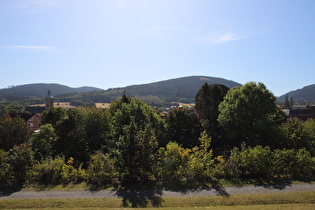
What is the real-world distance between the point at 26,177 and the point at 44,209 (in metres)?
5.72

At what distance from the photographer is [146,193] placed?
47.8ft

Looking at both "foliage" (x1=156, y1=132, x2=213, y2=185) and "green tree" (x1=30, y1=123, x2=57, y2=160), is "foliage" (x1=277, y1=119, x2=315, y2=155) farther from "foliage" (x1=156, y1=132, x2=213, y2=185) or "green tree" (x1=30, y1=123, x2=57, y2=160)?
"green tree" (x1=30, y1=123, x2=57, y2=160)

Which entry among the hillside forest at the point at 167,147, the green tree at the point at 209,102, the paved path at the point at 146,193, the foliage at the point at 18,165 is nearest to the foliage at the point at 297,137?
the hillside forest at the point at 167,147

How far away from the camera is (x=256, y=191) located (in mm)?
14281

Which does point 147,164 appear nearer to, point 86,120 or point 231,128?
point 86,120

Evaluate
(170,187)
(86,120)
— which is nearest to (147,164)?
(170,187)

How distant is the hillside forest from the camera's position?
1623 cm

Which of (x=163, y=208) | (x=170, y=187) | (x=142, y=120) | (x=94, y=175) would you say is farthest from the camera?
(x=142, y=120)

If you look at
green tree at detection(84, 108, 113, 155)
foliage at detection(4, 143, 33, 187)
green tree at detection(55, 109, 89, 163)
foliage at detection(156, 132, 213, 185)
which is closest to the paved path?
foliage at detection(156, 132, 213, 185)

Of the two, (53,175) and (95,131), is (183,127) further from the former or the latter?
(53,175)

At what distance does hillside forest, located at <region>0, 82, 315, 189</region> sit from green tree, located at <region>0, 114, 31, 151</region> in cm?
12

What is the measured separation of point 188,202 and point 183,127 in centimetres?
1375

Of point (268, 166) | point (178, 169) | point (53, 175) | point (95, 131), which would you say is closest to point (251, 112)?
point (268, 166)

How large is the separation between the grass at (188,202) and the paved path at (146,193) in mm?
615
